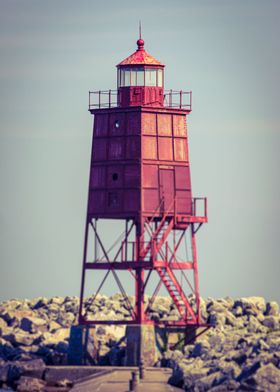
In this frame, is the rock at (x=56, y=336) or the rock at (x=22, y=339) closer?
the rock at (x=56, y=336)

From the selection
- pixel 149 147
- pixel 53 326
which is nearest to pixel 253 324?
pixel 149 147

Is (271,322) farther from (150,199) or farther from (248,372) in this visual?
(248,372)

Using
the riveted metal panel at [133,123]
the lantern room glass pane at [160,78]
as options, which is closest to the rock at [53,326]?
the riveted metal panel at [133,123]

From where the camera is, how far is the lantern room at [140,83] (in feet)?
251

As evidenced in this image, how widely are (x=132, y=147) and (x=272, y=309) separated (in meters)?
10.9

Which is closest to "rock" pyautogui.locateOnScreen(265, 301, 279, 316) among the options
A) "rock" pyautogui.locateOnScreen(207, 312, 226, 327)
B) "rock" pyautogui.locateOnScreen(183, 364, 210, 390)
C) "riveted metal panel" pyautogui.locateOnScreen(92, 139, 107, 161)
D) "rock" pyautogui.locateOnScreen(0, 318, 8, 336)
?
"rock" pyautogui.locateOnScreen(207, 312, 226, 327)

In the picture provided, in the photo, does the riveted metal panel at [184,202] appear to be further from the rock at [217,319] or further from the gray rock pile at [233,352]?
the rock at [217,319]

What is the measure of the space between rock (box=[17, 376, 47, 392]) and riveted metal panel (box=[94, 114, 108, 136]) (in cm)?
965

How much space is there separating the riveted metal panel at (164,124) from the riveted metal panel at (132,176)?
1555 millimetres

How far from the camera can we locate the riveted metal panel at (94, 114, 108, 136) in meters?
76.3

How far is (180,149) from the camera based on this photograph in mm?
76312

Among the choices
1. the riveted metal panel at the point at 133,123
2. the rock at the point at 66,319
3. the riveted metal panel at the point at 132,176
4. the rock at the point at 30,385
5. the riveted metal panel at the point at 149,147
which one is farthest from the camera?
the rock at the point at 66,319

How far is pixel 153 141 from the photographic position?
75.8m

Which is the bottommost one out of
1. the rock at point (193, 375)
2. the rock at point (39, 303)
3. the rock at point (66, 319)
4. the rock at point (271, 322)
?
the rock at point (193, 375)
